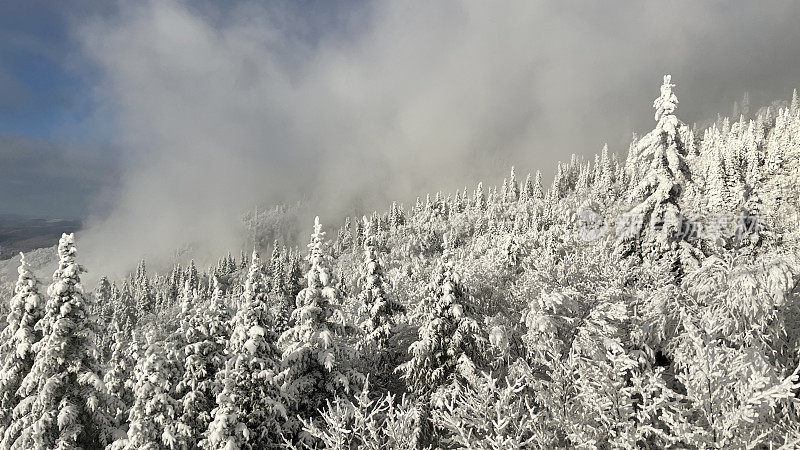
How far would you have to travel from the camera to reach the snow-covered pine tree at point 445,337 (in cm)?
1823

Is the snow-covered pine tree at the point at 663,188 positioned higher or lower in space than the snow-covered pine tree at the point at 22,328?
higher

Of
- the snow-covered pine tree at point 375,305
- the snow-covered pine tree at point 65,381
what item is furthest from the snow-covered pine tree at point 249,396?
the snow-covered pine tree at point 65,381

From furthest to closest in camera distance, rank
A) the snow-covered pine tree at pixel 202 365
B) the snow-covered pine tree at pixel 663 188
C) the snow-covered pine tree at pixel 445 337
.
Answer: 1. the snow-covered pine tree at pixel 663 188
2. the snow-covered pine tree at pixel 202 365
3. the snow-covered pine tree at pixel 445 337

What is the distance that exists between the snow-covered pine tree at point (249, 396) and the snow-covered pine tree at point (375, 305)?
4.98m

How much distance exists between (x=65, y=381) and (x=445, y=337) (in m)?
15.9

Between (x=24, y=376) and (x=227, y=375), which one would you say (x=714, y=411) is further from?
(x=24, y=376)

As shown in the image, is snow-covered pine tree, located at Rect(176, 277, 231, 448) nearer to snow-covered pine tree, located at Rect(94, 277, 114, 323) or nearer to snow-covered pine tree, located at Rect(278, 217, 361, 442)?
snow-covered pine tree, located at Rect(278, 217, 361, 442)

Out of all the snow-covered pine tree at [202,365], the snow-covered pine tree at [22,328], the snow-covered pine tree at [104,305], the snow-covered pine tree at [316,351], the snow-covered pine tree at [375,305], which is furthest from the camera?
the snow-covered pine tree at [104,305]

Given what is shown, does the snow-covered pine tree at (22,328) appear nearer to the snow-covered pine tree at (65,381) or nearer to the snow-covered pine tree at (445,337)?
the snow-covered pine tree at (65,381)

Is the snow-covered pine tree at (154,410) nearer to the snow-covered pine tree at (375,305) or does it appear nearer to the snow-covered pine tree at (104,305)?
the snow-covered pine tree at (375,305)

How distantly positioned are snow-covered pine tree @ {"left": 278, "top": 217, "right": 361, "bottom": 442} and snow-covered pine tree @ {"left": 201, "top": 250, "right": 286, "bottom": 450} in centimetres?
79

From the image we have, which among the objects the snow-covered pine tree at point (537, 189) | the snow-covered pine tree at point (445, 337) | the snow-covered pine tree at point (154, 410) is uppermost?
the snow-covered pine tree at point (537, 189)

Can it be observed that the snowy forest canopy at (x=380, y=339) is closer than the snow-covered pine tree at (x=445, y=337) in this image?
Yes

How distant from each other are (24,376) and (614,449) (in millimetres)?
22906
